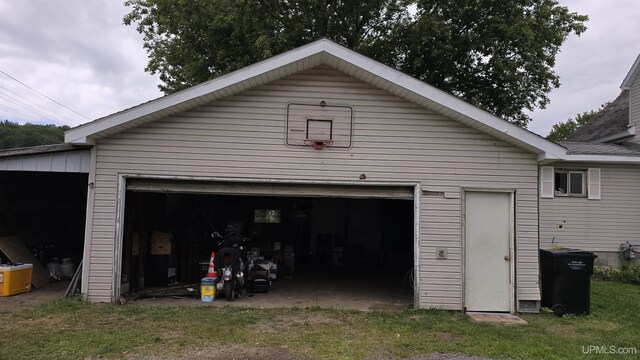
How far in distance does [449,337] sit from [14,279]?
299 inches

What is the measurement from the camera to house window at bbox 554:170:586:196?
1161cm

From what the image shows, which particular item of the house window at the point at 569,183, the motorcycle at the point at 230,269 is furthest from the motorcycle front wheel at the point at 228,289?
the house window at the point at 569,183

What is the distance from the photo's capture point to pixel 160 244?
8812 millimetres

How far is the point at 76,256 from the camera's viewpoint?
10.5 meters

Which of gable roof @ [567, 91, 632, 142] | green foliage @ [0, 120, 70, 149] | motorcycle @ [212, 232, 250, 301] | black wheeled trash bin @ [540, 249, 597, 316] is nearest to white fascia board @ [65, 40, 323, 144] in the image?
motorcycle @ [212, 232, 250, 301]

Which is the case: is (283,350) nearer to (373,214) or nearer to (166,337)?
(166,337)

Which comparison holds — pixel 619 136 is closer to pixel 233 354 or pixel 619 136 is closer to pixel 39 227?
pixel 233 354

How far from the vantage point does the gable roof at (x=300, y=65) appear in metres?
6.83

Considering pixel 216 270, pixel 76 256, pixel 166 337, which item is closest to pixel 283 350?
pixel 166 337

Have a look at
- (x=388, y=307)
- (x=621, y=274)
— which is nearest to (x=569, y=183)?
(x=621, y=274)

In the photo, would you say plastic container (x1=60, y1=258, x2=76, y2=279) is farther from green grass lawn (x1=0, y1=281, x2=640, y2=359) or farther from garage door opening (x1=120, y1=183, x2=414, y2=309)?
green grass lawn (x1=0, y1=281, x2=640, y2=359)

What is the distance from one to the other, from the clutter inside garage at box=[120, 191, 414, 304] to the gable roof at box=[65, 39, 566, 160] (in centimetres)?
148

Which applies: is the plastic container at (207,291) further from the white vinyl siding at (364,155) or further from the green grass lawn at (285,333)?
the white vinyl siding at (364,155)

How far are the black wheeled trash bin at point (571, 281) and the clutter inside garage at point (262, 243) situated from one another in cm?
255
